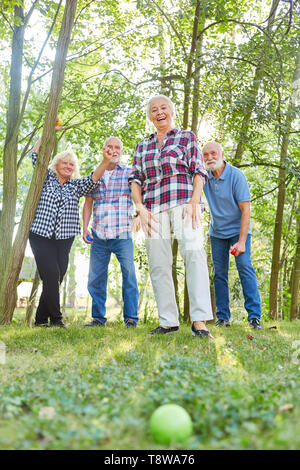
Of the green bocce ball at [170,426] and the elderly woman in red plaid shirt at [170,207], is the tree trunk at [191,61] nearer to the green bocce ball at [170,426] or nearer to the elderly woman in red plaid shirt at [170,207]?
the elderly woman in red plaid shirt at [170,207]

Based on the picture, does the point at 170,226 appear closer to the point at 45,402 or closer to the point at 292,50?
the point at 45,402

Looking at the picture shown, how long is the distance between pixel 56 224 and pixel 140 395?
2739mm

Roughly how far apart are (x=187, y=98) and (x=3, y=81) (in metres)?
4.14

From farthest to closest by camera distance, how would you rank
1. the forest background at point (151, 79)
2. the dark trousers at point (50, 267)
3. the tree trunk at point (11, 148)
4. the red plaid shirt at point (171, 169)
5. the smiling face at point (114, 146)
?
the tree trunk at point (11, 148)
the forest background at point (151, 79)
the smiling face at point (114, 146)
the dark trousers at point (50, 267)
the red plaid shirt at point (171, 169)

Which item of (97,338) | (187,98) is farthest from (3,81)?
(97,338)

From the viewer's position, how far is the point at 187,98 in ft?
18.5

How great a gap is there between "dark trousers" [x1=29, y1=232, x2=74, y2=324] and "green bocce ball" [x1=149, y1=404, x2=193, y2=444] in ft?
9.34

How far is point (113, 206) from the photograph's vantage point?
4.45m

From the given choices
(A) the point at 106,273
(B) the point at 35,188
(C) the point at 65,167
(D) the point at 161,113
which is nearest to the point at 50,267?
(A) the point at 106,273

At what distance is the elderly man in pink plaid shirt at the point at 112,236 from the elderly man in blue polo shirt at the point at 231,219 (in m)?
0.87

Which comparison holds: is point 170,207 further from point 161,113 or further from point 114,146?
point 114,146

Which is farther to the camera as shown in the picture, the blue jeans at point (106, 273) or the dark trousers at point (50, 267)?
the blue jeans at point (106, 273)

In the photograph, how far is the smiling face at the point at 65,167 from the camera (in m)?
4.36

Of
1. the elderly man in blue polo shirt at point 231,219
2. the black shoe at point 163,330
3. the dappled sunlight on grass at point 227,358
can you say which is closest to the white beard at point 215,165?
the elderly man in blue polo shirt at point 231,219
